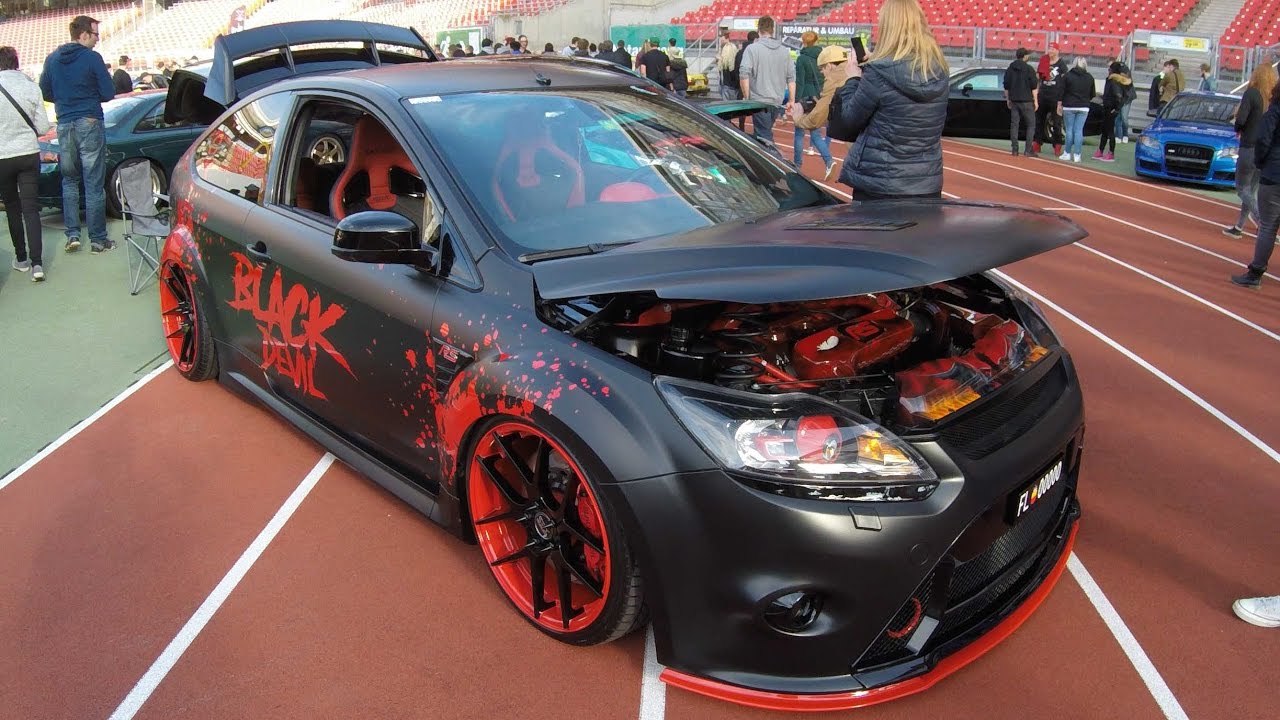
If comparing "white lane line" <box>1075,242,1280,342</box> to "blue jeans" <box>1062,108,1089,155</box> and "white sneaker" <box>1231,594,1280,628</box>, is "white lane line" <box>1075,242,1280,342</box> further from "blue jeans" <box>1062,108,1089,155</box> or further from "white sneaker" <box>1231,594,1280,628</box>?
"blue jeans" <box>1062,108,1089,155</box>

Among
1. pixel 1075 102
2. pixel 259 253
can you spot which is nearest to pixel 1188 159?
pixel 1075 102

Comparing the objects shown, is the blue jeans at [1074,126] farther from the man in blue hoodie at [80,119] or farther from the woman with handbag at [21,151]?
the woman with handbag at [21,151]

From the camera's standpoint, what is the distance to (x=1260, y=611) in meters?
3.13

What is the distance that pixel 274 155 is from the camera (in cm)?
415

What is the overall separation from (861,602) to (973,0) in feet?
89.7

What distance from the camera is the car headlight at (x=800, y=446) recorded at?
243 centimetres

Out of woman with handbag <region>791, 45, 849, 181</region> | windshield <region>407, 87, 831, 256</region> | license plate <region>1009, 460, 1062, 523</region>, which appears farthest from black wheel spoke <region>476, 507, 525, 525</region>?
woman with handbag <region>791, 45, 849, 181</region>

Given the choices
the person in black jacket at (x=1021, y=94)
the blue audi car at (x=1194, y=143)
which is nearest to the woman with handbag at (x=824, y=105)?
the person in black jacket at (x=1021, y=94)

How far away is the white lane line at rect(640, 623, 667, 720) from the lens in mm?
2771

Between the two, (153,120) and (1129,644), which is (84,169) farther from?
(1129,644)

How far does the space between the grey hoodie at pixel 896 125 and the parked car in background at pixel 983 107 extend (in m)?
13.7

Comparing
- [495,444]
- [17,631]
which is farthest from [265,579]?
[495,444]

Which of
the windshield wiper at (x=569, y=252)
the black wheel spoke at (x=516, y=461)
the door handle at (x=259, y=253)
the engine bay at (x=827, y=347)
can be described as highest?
the windshield wiper at (x=569, y=252)

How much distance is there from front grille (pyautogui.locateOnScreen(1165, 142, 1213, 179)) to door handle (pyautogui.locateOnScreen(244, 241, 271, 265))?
12.9 metres
